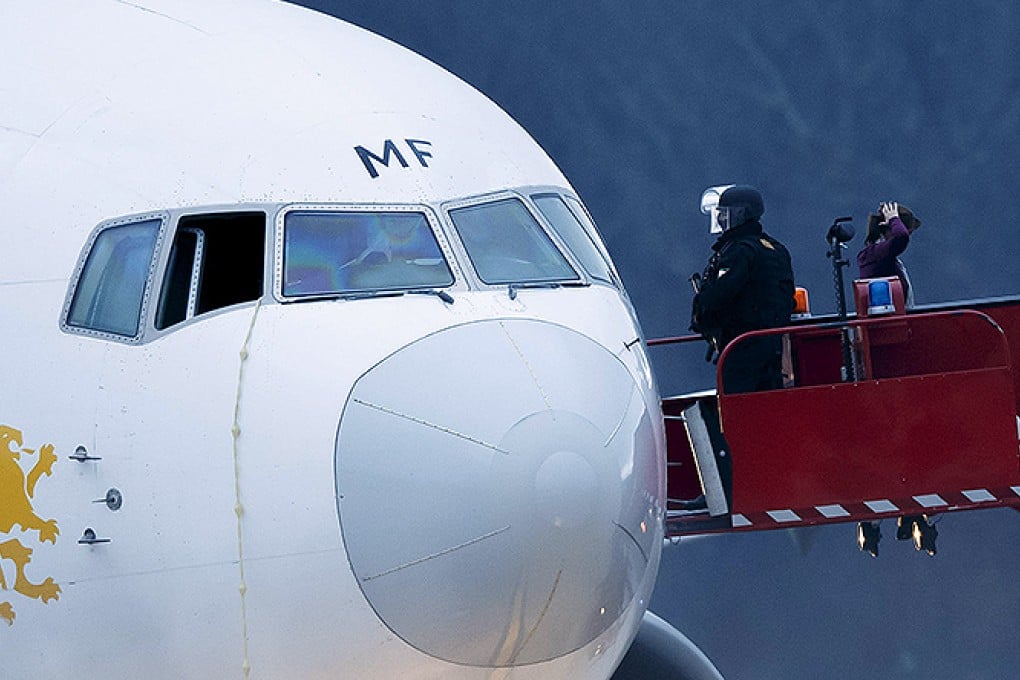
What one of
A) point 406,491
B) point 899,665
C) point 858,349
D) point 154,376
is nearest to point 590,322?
point 406,491

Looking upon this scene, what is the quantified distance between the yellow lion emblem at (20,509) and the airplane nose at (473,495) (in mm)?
1177

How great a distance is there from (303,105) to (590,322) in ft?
4.63

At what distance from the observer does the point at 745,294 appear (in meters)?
11.0

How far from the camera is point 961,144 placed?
19688 mm

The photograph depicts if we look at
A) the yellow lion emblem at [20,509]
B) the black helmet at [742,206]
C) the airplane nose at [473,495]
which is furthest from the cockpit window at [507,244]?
the black helmet at [742,206]

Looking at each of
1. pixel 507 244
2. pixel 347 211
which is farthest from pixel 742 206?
pixel 347 211

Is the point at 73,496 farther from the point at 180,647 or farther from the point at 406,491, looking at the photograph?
the point at 406,491

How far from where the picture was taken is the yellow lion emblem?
6469mm

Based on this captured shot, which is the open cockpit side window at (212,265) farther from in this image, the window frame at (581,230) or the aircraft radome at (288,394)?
the window frame at (581,230)

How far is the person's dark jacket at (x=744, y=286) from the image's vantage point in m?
10.9

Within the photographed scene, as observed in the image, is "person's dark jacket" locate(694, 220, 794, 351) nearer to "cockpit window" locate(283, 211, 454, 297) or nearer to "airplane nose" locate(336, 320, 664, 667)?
"cockpit window" locate(283, 211, 454, 297)

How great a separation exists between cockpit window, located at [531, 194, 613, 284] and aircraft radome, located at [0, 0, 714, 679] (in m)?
0.21

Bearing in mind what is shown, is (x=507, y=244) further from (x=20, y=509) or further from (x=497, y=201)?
(x=20, y=509)

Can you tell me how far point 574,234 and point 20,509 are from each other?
259cm
